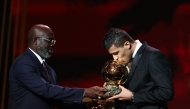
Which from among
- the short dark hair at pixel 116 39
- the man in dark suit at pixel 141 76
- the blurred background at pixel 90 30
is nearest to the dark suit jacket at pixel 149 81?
the man in dark suit at pixel 141 76

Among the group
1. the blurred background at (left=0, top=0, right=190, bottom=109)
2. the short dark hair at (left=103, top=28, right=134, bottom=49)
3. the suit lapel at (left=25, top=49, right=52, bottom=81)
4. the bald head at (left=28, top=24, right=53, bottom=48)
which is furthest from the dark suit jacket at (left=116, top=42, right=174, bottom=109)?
the blurred background at (left=0, top=0, right=190, bottom=109)

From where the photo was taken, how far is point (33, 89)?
215cm

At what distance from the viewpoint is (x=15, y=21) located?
3.59 meters

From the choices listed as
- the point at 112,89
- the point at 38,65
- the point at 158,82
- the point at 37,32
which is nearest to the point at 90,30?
the point at 37,32

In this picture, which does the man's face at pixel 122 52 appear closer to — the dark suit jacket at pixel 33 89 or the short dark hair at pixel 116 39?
the short dark hair at pixel 116 39

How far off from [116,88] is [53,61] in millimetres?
1659

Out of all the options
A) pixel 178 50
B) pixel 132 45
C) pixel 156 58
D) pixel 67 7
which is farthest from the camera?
pixel 67 7

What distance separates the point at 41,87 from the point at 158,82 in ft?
2.42

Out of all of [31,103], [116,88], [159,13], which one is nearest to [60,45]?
[159,13]

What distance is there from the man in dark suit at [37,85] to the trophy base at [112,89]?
0.05m

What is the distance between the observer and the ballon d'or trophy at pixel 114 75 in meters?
1.97

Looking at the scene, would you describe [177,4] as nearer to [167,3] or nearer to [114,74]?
[167,3]

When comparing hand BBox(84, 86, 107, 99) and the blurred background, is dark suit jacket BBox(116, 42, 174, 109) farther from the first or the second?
the blurred background

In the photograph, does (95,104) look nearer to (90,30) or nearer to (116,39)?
(116,39)
